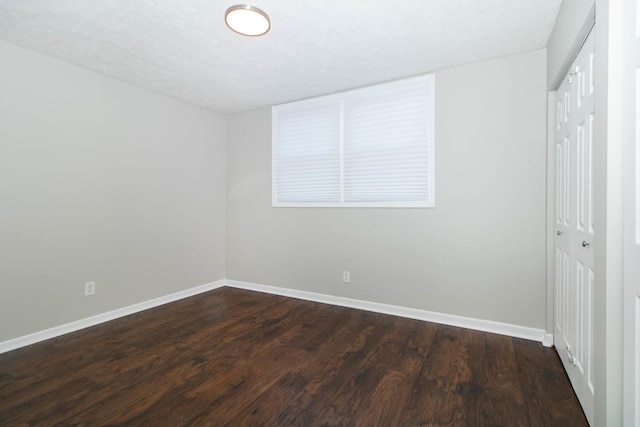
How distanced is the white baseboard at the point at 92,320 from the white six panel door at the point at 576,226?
3928 millimetres

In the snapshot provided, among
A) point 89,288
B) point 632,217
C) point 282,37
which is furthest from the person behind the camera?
point 89,288

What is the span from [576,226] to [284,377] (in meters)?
2.15

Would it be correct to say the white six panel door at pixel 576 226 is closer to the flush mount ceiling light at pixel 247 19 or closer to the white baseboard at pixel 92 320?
the flush mount ceiling light at pixel 247 19

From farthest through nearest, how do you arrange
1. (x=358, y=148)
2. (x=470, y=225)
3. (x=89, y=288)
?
(x=358, y=148) → (x=89, y=288) → (x=470, y=225)

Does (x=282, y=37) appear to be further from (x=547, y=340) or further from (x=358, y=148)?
(x=547, y=340)

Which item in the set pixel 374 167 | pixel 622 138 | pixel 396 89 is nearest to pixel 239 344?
pixel 374 167

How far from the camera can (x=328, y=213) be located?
3.68 meters

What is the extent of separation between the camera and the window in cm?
311

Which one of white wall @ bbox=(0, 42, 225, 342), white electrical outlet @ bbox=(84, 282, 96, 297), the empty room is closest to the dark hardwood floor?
the empty room

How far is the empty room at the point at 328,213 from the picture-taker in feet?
5.45

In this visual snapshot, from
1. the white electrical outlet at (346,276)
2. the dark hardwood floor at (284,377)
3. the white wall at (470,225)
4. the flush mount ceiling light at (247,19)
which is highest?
the flush mount ceiling light at (247,19)

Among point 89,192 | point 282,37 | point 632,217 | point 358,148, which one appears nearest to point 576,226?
point 632,217

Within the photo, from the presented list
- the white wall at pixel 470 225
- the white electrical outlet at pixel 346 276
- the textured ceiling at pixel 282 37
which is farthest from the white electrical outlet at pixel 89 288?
the white electrical outlet at pixel 346 276

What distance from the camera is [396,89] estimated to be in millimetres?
3211
